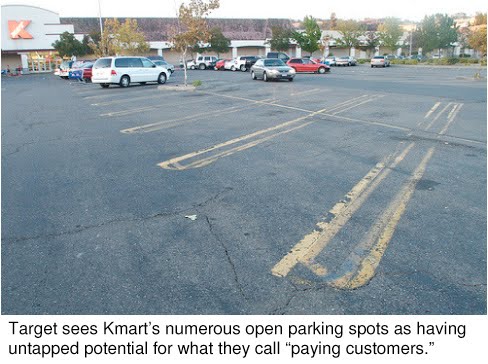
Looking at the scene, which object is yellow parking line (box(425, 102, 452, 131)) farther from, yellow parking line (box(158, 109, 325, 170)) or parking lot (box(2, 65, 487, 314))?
yellow parking line (box(158, 109, 325, 170))

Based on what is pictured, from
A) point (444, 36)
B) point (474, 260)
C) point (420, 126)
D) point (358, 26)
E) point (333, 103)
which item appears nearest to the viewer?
point (474, 260)

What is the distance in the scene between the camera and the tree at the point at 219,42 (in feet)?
201

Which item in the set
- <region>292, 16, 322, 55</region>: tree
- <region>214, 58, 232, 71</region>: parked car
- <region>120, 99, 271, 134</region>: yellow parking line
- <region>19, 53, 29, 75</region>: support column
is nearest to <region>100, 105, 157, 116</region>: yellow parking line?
<region>120, 99, 271, 134</region>: yellow parking line

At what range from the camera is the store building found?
52000 millimetres

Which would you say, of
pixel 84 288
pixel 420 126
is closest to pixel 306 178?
pixel 84 288

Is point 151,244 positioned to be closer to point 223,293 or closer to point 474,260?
point 223,293

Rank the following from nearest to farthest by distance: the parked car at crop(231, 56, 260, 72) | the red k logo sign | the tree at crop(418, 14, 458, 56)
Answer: the parked car at crop(231, 56, 260, 72)
the red k logo sign
the tree at crop(418, 14, 458, 56)

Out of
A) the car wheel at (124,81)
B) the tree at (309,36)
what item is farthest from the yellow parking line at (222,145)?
the tree at (309,36)

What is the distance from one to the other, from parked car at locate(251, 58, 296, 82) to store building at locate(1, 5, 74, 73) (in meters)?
40.3

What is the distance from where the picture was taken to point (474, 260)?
12.5 feet

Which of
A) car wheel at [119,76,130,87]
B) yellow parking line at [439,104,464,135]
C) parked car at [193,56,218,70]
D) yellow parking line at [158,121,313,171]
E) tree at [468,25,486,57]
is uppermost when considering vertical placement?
tree at [468,25,486,57]

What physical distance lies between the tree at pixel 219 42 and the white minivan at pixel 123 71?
128ft

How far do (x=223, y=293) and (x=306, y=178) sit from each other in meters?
3.27

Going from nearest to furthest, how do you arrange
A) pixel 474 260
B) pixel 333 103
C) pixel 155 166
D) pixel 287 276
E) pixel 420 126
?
pixel 287 276 < pixel 474 260 < pixel 155 166 < pixel 420 126 < pixel 333 103
